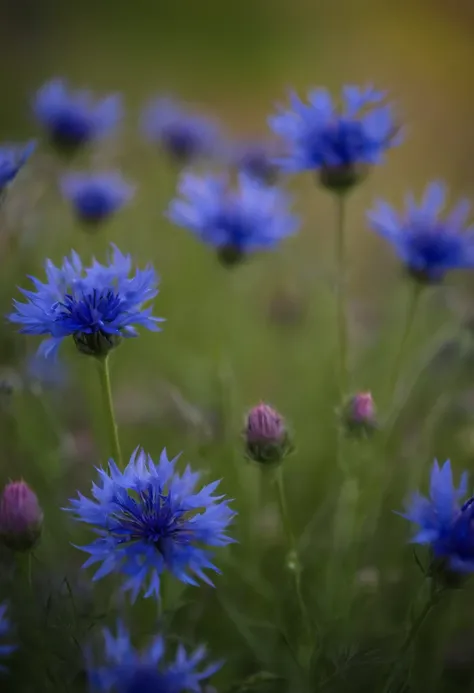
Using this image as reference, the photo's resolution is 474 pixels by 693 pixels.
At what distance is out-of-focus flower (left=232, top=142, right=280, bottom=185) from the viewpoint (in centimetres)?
108

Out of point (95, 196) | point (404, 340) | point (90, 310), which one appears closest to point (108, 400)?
point (90, 310)

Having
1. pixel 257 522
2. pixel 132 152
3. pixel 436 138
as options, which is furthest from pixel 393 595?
pixel 436 138

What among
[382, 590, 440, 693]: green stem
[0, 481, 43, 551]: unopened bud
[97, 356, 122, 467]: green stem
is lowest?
[382, 590, 440, 693]: green stem

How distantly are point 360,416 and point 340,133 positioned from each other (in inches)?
9.7

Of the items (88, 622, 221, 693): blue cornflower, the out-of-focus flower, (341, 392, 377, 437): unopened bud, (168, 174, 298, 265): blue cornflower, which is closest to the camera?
(88, 622, 221, 693): blue cornflower

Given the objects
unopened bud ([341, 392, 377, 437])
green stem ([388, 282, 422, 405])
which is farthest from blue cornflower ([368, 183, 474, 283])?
unopened bud ([341, 392, 377, 437])

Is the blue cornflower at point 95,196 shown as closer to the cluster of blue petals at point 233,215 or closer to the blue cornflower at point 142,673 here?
the cluster of blue petals at point 233,215

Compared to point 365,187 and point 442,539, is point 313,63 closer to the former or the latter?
point 365,187

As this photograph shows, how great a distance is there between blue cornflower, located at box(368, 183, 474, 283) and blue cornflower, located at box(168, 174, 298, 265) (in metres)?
0.11

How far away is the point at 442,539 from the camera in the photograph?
0.46m

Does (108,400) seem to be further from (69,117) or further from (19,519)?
(69,117)

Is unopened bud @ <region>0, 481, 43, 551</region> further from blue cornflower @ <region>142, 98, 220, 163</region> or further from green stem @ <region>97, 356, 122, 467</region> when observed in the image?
blue cornflower @ <region>142, 98, 220, 163</region>

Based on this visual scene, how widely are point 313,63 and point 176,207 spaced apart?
1293mm

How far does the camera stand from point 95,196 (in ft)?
2.90
